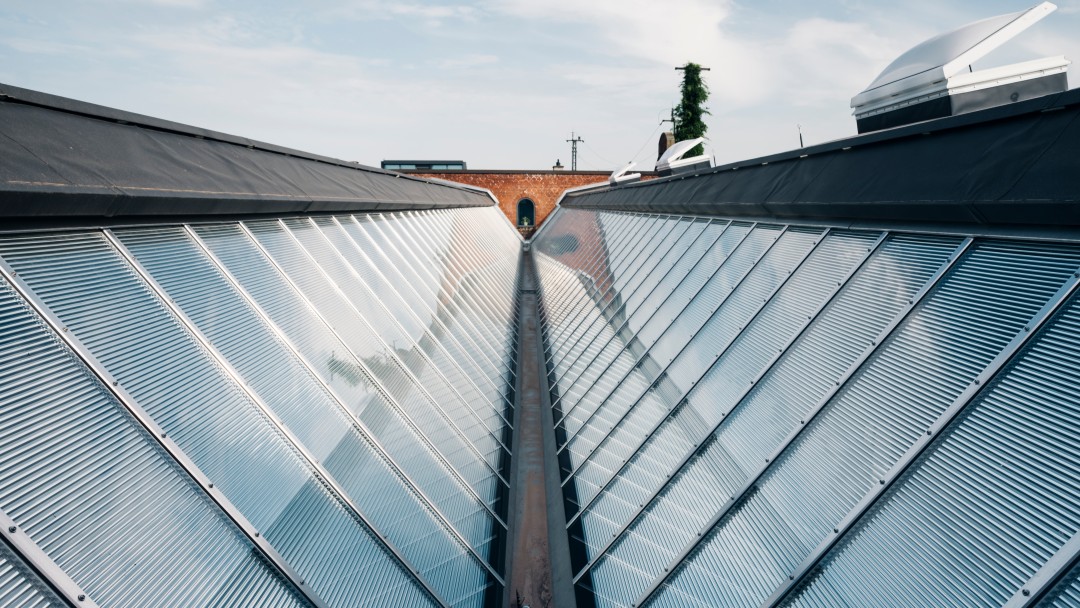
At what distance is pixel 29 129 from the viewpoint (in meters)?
4.40

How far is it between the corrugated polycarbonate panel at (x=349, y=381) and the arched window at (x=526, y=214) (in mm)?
43412

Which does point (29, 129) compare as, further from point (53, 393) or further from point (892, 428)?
point (892, 428)

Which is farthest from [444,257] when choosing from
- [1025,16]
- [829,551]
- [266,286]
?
[829,551]

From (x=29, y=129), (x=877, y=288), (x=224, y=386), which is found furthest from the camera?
(x=877, y=288)

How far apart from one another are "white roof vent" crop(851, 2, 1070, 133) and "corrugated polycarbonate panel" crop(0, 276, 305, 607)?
9.37 meters

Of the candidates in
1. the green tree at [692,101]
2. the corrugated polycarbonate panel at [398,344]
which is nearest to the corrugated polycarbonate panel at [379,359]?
the corrugated polycarbonate panel at [398,344]

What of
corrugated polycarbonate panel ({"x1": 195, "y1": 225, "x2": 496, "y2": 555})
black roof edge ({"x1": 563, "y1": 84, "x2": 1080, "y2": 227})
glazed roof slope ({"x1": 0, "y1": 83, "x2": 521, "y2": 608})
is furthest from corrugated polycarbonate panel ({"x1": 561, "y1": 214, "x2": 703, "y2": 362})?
corrugated polycarbonate panel ({"x1": 195, "y1": 225, "x2": 496, "y2": 555})

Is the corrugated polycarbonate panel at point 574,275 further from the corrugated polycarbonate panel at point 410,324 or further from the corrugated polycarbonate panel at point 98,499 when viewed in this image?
the corrugated polycarbonate panel at point 98,499

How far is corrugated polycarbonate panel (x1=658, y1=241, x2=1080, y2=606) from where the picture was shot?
347 cm

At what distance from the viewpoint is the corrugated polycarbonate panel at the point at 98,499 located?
2.55 m

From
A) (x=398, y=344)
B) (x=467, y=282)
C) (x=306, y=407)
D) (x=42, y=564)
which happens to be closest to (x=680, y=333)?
(x=398, y=344)

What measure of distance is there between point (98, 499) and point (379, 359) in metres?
3.56

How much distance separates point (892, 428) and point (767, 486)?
858 millimetres

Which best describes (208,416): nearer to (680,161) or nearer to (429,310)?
(429,310)
